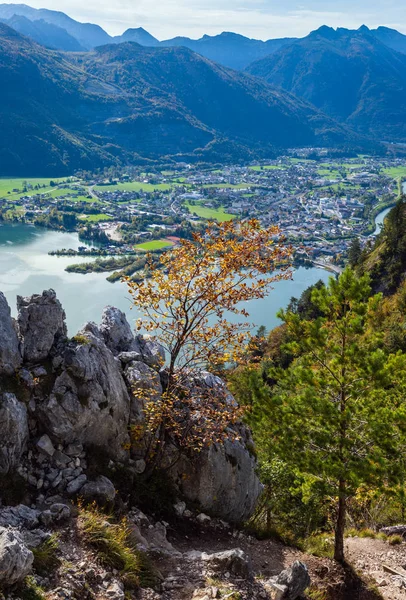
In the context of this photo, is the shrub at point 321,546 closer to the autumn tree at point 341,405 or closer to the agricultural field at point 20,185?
the autumn tree at point 341,405

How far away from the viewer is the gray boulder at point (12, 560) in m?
5.11

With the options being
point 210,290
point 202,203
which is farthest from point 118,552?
point 202,203

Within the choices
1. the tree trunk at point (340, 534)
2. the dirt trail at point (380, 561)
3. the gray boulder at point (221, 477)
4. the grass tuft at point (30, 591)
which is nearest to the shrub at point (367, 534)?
the dirt trail at point (380, 561)

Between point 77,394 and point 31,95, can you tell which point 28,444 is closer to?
point 77,394

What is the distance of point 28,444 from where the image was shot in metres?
7.71

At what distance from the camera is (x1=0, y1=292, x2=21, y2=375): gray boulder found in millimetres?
7879

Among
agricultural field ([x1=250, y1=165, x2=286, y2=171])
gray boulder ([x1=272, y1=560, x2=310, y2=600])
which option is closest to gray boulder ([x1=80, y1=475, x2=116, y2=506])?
gray boulder ([x1=272, y1=560, x2=310, y2=600])

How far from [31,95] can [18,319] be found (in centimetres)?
19024

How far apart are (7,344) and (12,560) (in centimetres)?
365

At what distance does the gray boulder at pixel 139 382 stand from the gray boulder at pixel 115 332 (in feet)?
3.95

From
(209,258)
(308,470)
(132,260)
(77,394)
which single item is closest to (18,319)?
(77,394)

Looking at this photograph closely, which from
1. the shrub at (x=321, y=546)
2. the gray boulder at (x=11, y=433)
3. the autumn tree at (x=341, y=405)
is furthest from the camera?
the shrub at (x=321, y=546)

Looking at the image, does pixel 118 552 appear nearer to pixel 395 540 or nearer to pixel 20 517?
pixel 20 517

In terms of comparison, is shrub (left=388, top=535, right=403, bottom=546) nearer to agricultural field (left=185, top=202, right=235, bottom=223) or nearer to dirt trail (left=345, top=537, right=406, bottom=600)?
dirt trail (left=345, top=537, right=406, bottom=600)
